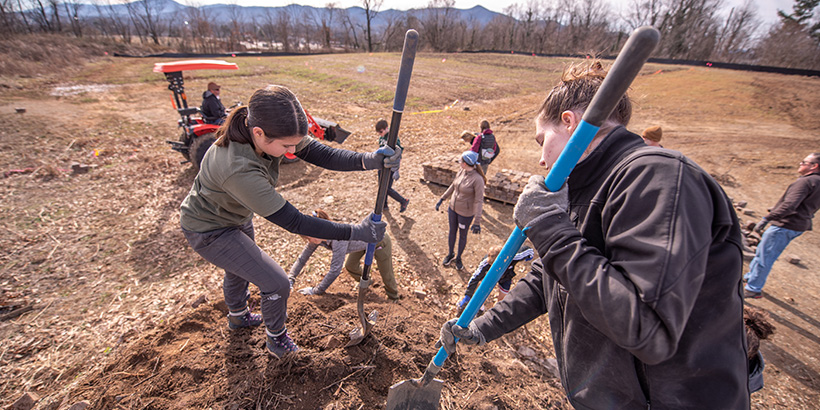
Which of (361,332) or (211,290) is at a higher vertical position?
(361,332)

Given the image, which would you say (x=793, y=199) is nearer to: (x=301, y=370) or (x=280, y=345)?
(x=301, y=370)

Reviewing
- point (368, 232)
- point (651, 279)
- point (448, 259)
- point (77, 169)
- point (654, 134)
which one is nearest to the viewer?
point (651, 279)

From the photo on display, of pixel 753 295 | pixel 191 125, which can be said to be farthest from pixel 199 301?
pixel 753 295

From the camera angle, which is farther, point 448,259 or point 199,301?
point 448,259

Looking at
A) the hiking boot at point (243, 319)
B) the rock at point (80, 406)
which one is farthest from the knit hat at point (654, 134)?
the rock at point (80, 406)

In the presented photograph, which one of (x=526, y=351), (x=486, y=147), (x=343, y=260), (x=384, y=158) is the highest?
(x=384, y=158)

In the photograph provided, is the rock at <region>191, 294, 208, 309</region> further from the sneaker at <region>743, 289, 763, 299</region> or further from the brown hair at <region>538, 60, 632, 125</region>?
the sneaker at <region>743, 289, 763, 299</region>

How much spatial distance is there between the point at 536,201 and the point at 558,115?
1.40ft

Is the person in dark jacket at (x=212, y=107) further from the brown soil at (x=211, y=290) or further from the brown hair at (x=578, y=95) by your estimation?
the brown hair at (x=578, y=95)

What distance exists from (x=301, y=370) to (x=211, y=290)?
83.6 inches

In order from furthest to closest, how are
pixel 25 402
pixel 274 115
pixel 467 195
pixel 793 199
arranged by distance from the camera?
1. pixel 467 195
2. pixel 793 199
3. pixel 25 402
4. pixel 274 115

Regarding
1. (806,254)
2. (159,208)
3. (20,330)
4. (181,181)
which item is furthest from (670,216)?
(181,181)

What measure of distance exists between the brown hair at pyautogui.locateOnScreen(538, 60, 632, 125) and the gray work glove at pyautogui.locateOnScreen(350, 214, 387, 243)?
4.51 ft

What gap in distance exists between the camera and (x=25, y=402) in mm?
2547
